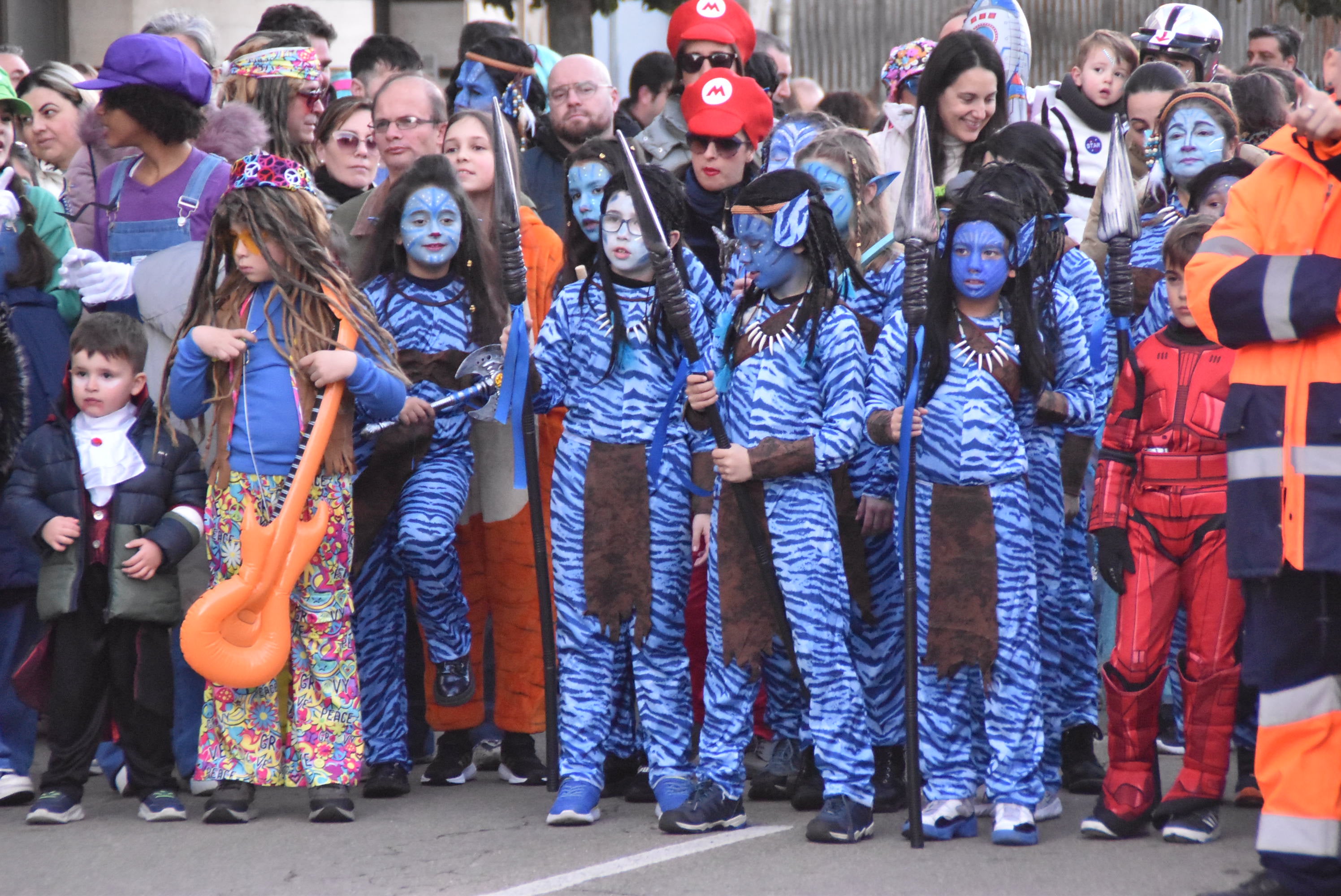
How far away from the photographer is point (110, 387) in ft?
17.0

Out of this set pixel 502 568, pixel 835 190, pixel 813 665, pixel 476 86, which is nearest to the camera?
pixel 813 665

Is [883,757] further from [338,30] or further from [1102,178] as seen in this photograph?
[338,30]

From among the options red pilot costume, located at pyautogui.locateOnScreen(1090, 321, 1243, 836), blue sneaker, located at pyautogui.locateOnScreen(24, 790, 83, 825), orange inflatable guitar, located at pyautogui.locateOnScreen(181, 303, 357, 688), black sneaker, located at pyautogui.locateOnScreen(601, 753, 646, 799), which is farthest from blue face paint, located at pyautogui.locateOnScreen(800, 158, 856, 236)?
blue sneaker, located at pyautogui.locateOnScreen(24, 790, 83, 825)

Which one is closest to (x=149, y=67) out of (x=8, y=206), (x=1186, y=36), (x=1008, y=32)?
(x=8, y=206)

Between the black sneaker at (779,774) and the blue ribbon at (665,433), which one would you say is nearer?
the blue ribbon at (665,433)

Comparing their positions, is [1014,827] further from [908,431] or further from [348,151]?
[348,151]

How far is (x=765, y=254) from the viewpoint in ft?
15.9

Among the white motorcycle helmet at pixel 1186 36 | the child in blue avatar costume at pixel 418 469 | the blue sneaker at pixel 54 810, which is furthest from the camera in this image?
the white motorcycle helmet at pixel 1186 36

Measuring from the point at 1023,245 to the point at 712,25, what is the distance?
2571mm

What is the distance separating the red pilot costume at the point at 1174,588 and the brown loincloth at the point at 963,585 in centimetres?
37

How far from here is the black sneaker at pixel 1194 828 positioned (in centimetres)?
459

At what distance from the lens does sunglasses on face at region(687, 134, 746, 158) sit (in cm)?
604

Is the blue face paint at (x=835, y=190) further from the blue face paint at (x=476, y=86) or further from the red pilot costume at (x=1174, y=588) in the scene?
the blue face paint at (x=476, y=86)

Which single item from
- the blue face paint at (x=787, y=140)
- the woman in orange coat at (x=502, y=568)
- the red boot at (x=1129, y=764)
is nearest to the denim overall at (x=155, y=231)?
the woman in orange coat at (x=502, y=568)
